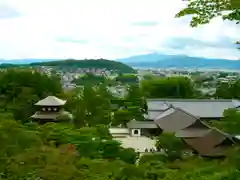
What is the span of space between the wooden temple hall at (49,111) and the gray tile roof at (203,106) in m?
6.25

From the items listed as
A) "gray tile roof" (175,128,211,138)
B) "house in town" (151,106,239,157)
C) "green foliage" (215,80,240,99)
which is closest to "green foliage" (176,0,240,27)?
"house in town" (151,106,239,157)

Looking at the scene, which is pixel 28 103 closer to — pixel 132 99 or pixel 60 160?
pixel 132 99

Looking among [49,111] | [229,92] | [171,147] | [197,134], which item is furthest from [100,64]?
[171,147]

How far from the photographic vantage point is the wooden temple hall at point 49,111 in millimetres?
22891

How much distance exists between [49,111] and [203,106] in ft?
31.3

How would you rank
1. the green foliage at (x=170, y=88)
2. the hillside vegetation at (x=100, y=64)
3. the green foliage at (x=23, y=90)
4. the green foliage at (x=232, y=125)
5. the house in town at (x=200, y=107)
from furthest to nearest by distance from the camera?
the hillside vegetation at (x=100, y=64), the green foliage at (x=170, y=88), the house in town at (x=200, y=107), the green foliage at (x=23, y=90), the green foliage at (x=232, y=125)

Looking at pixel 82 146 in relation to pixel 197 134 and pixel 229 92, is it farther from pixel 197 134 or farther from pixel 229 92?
pixel 229 92

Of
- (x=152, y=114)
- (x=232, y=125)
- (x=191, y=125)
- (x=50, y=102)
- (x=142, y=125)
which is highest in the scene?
(x=50, y=102)

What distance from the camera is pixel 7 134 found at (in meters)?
10.4

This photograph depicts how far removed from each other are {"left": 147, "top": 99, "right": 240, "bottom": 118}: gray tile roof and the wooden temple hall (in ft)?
20.5

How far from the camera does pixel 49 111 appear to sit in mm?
23656

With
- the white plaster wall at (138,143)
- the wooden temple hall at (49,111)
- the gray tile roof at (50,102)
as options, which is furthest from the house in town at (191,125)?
the gray tile roof at (50,102)

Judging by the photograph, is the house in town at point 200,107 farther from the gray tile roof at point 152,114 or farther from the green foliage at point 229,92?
the green foliage at point 229,92

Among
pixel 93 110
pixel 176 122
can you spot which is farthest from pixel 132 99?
pixel 176 122
